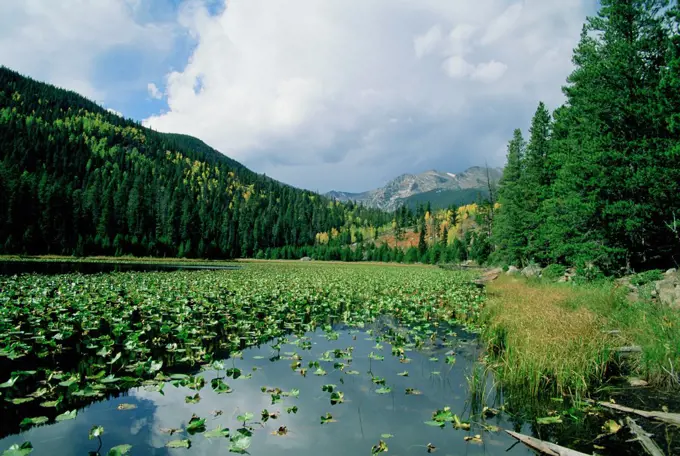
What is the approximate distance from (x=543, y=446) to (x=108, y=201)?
97011 millimetres

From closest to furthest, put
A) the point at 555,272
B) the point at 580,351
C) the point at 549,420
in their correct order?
the point at 549,420, the point at 580,351, the point at 555,272

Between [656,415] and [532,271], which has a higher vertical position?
[532,271]

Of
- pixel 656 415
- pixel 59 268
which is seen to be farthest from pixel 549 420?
pixel 59 268

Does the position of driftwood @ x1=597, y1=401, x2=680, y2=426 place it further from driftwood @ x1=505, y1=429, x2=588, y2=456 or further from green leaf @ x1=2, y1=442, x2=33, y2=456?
green leaf @ x1=2, y1=442, x2=33, y2=456

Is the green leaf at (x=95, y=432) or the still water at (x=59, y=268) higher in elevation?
the still water at (x=59, y=268)

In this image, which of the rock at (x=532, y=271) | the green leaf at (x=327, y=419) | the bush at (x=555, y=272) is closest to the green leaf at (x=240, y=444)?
the green leaf at (x=327, y=419)

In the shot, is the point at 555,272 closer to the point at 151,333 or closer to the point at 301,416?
the point at 301,416

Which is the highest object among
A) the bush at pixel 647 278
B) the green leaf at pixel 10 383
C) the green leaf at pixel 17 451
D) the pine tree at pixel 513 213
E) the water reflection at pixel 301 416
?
the pine tree at pixel 513 213

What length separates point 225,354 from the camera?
31.7 feet

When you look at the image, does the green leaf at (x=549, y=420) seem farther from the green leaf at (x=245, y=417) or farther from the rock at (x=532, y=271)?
the rock at (x=532, y=271)

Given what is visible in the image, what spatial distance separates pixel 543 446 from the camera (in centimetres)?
513

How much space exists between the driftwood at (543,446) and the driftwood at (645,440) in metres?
1.10

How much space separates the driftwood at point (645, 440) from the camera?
4771 mm

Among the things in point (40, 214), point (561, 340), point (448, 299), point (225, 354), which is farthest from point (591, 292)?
point (40, 214)
